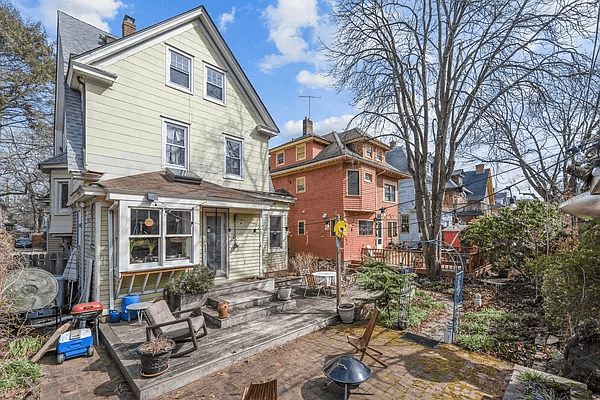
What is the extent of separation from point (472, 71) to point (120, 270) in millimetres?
14875

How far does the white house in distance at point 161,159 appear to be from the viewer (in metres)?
7.33

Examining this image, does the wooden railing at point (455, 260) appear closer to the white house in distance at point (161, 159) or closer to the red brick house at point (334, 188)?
the red brick house at point (334, 188)

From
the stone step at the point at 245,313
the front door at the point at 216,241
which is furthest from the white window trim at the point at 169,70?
the stone step at the point at 245,313

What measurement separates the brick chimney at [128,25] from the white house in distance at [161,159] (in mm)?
47

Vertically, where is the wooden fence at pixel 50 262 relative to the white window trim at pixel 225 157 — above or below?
below

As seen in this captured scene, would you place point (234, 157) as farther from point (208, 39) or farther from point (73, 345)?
point (73, 345)

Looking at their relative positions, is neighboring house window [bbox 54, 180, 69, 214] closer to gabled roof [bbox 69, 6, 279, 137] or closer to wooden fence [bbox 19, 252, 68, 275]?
wooden fence [bbox 19, 252, 68, 275]

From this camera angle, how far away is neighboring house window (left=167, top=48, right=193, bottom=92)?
383 inches

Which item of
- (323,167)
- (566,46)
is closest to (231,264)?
(323,167)

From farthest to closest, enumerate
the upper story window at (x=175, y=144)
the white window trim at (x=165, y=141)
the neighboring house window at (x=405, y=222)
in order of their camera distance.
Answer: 1. the neighboring house window at (x=405, y=222)
2. the upper story window at (x=175, y=144)
3. the white window trim at (x=165, y=141)

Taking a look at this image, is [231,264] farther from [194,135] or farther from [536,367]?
[536,367]

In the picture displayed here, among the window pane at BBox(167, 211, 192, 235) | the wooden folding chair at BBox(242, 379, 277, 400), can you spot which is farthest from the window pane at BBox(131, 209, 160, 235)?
the wooden folding chair at BBox(242, 379, 277, 400)

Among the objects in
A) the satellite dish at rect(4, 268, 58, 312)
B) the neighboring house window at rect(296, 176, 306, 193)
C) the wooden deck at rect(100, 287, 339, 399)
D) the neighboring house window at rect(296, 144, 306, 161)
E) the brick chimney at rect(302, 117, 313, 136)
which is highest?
the brick chimney at rect(302, 117, 313, 136)

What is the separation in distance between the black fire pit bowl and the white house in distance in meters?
5.48
